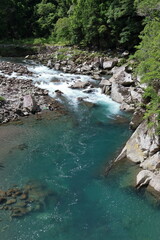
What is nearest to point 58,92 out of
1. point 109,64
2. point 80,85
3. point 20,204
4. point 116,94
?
point 80,85

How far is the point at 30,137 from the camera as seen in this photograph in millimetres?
16391

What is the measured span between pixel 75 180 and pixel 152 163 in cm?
389

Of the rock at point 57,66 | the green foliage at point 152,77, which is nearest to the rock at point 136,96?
the green foliage at point 152,77

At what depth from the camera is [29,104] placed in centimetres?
2038

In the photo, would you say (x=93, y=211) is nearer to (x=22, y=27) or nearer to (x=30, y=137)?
(x=30, y=137)

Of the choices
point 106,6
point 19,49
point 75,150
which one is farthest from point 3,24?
point 75,150

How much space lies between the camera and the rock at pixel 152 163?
12079mm

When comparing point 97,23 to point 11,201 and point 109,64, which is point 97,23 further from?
point 11,201

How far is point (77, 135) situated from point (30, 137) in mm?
3092

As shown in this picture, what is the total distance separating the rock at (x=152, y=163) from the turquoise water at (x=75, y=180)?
776mm


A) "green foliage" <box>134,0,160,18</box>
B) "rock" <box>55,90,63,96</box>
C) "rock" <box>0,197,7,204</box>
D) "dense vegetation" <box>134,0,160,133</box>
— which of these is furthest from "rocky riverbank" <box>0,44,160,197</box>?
"rock" <box>0,197,7,204</box>

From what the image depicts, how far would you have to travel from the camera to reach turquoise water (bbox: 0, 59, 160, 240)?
9.60 m

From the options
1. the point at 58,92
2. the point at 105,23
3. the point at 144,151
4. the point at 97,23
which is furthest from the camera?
the point at 105,23

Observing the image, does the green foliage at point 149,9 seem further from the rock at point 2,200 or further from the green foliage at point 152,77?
the rock at point 2,200
